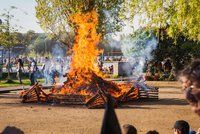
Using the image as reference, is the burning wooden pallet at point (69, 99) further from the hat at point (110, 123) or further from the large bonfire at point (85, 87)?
the hat at point (110, 123)

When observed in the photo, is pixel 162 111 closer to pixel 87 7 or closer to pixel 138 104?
pixel 138 104

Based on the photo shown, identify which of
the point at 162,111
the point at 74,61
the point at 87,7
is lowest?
the point at 162,111

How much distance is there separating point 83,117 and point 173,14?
18.9 ft

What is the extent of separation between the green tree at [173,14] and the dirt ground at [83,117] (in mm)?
3063

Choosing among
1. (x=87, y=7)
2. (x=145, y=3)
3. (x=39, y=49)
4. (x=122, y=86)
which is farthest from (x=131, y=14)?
(x=39, y=49)

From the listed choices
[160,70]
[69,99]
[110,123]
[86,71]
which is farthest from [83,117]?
[160,70]

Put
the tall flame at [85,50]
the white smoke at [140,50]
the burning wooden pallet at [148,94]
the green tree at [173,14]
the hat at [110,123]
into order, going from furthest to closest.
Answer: the white smoke at [140,50], the tall flame at [85,50], the burning wooden pallet at [148,94], the green tree at [173,14], the hat at [110,123]

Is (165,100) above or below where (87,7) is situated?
below

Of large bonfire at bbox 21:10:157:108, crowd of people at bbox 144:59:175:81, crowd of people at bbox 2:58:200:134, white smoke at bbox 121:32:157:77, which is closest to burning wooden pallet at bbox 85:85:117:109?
large bonfire at bbox 21:10:157:108

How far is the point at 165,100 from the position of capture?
20328 mm

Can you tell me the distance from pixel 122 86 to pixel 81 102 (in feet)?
9.26

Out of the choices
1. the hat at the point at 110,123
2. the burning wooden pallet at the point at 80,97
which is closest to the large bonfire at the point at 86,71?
the burning wooden pallet at the point at 80,97

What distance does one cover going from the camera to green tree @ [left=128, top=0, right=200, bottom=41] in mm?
16534

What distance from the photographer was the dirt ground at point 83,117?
12.7 m
